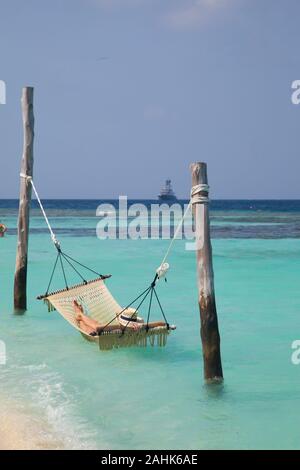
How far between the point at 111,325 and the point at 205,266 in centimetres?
221

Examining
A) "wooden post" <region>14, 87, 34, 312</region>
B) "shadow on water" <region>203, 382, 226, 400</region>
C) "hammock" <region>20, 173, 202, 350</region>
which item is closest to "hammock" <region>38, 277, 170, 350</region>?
"hammock" <region>20, 173, 202, 350</region>

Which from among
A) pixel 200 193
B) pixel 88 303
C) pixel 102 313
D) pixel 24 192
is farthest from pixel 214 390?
pixel 24 192

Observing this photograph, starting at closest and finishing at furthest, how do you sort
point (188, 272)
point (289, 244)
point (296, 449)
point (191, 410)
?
point (296, 449), point (191, 410), point (188, 272), point (289, 244)

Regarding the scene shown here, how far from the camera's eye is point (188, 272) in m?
21.2

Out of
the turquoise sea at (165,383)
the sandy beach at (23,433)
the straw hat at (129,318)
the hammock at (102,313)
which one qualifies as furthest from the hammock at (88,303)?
the sandy beach at (23,433)

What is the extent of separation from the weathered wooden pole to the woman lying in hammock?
111 cm

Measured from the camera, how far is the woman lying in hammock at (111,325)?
8.97 meters

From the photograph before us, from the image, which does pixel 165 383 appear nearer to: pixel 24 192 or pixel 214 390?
pixel 214 390

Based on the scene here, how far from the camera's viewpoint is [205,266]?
786 cm

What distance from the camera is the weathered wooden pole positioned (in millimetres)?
7785
